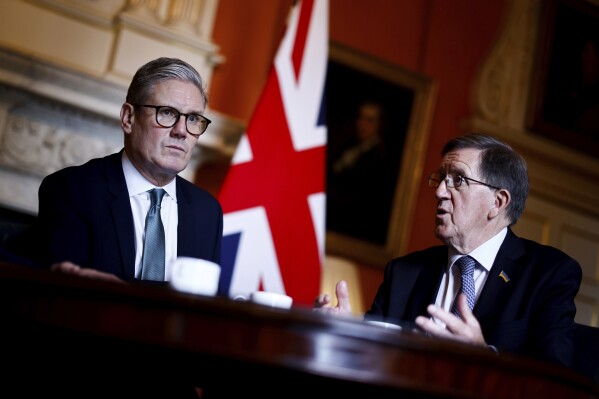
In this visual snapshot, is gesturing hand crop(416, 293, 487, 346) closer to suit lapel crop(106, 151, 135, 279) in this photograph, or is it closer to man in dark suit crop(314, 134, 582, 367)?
man in dark suit crop(314, 134, 582, 367)

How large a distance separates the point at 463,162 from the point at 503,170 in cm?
13

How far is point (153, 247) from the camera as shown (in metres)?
2.49

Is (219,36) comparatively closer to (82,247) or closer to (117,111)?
(117,111)

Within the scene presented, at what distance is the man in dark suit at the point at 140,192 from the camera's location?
238cm

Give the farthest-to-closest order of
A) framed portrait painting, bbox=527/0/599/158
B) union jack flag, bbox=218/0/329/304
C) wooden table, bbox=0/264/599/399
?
framed portrait painting, bbox=527/0/599/158 < union jack flag, bbox=218/0/329/304 < wooden table, bbox=0/264/599/399

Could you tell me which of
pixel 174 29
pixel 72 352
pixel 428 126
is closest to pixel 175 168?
pixel 72 352

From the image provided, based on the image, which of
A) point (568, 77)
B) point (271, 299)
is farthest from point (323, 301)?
point (568, 77)

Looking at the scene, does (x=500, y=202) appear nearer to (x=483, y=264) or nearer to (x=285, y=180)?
(x=483, y=264)

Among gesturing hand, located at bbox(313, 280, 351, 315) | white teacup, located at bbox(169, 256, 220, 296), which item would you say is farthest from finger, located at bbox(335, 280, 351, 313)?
white teacup, located at bbox(169, 256, 220, 296)

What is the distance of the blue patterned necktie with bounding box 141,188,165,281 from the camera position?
2.44m

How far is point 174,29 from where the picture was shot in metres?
4.96

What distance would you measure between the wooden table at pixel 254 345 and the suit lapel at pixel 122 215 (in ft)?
2.76

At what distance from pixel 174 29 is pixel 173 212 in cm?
253

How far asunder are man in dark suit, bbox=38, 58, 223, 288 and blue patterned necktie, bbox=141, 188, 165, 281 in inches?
0.9
